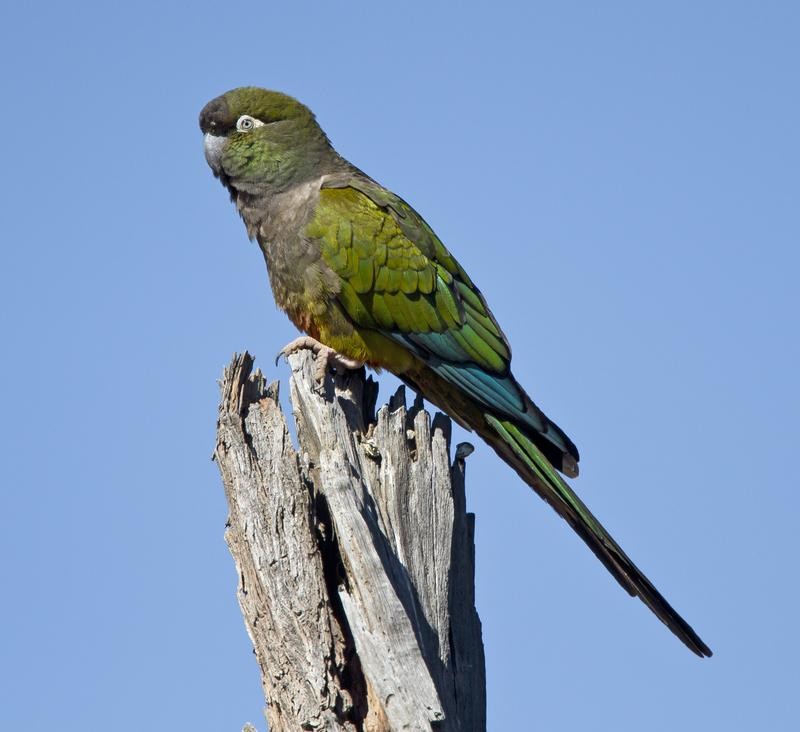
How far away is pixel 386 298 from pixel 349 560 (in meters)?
2.50

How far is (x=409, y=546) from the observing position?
4645mm

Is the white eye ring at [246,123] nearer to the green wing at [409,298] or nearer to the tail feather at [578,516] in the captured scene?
the green wing at [409,298]

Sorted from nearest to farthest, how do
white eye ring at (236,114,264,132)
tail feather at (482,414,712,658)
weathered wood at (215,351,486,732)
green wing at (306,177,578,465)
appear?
weathered wood at (215,351,486,732) → tail feather at (482,414,712,658) → green wing at (306,177,578,465) → white eye ring at (236,114,264,132)

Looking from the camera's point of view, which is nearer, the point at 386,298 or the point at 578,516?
the point at 578,516

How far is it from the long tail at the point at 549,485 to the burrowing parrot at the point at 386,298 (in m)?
0.01

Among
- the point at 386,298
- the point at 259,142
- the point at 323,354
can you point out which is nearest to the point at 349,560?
the point at 323,354

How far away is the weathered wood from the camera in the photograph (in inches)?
165

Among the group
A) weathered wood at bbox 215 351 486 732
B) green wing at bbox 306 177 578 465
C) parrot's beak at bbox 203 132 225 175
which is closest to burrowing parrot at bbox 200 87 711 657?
green wing at bbox 306 177 578 465

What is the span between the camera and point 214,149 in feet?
23.4

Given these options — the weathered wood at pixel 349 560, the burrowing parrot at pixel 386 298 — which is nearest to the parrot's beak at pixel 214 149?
the burrowing parrot at pixel 386 298

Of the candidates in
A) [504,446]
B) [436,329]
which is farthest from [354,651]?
[436,329]

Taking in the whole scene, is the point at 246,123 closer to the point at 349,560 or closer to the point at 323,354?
the point at 323,354

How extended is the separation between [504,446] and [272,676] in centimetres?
241

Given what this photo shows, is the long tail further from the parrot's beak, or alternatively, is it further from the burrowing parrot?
the parrot's beak
